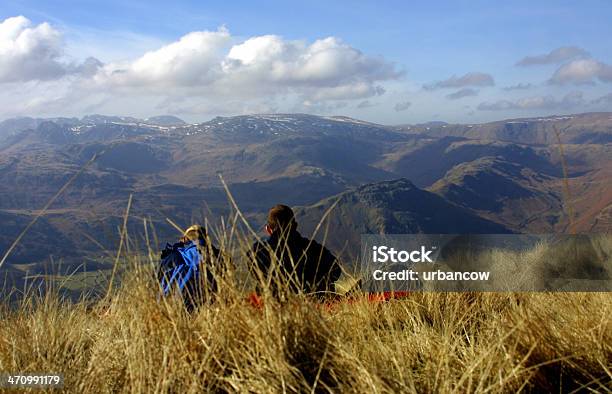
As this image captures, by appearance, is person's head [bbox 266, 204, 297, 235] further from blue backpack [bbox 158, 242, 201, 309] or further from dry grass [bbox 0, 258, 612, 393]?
dry grass [bbox 0, 258, 612, 393]

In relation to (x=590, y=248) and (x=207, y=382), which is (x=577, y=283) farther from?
(x=207, y=382)

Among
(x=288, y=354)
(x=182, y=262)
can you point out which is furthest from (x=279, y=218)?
(x=288, y=354)

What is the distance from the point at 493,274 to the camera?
495cm

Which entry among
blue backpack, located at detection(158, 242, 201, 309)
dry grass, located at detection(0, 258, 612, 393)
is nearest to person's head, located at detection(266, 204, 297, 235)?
blue backpack, located at detection(158, 242, 201, 309)

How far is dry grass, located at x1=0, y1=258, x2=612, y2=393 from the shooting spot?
1.99 meters

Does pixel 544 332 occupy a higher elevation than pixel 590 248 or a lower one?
higher

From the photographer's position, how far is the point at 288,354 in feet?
6.94

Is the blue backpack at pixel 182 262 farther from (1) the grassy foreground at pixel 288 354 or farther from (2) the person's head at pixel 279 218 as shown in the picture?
(1) the grassy foreground at pixel 288 354

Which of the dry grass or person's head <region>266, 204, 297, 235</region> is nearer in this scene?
the dry grass

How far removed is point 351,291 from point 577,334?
5.66 feet

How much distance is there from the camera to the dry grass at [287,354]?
1985mm

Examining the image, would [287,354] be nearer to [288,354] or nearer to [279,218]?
[288,354]

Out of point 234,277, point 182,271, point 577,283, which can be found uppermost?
point 234,277

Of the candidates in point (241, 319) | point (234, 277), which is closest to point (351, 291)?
point (234, 277)
